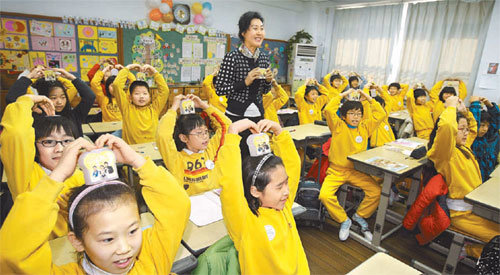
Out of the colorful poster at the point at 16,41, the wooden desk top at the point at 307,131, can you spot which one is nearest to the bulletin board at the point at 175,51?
the colorful poster at the point at 16,41

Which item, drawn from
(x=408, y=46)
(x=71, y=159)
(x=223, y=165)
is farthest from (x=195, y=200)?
(x=408, y=46)

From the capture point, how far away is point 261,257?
3.96ft

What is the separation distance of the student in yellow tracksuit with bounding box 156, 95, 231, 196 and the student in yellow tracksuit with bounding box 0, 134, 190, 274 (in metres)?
0.89

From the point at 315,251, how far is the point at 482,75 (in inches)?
219

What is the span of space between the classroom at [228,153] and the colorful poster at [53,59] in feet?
0.07

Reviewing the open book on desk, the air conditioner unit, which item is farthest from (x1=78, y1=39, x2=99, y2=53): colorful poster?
the air conditioner unit

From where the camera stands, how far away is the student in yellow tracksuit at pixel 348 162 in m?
2.62

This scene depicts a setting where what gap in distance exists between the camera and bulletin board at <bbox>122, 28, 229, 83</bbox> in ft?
18.9

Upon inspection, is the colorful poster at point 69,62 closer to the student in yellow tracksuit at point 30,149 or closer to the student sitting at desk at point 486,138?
the student in yellow tracksuit at point 30,149

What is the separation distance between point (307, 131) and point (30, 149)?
2861mm

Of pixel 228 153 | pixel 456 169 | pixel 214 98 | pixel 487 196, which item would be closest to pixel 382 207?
pixel 456 169

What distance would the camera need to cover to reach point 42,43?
477 centimetres

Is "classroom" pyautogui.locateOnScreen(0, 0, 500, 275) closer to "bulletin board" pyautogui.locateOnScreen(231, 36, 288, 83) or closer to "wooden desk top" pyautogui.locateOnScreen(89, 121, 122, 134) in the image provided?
"wooden desk top" pyautogui.locateOnScreen(89, 121, 122, 134)

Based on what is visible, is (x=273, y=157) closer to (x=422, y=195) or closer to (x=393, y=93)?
(x=422, y=195)
